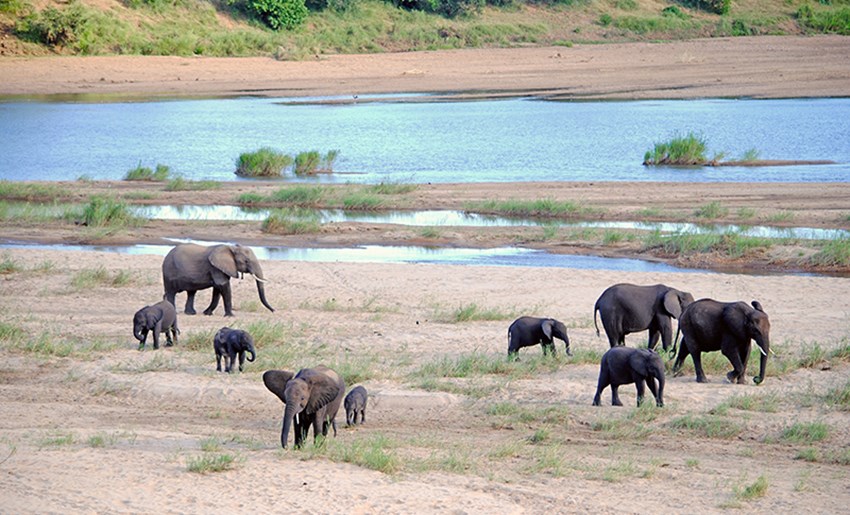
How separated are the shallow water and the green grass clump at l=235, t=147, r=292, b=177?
51 centimetres

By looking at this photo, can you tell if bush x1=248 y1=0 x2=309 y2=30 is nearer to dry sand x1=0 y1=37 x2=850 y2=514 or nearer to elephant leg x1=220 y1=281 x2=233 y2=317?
dry sand x1=0 y1=37 x2=850 y2=514

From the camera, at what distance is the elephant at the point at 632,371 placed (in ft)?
33.3

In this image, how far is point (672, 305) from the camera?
12039 millimetres

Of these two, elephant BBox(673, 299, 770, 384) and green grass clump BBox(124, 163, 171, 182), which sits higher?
elephant BBox(673, 299, 770, 384)

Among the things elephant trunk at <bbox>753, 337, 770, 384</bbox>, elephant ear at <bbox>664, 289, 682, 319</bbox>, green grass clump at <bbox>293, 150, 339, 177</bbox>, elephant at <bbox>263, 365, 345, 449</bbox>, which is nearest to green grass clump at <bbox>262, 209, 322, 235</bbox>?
green grass clump at <bbox>293, 150, 339, 177</bbox>

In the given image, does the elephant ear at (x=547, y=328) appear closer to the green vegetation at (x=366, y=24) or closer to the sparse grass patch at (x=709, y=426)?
the sparse grass patch at (x=709, y=426)

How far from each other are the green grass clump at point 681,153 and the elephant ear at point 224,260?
1914 cm

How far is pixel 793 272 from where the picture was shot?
61.5 feet

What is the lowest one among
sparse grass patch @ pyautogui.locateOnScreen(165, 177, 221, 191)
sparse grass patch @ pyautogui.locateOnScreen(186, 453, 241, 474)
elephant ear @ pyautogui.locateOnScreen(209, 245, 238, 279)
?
sparse grass patch @ pyautogui.locateOnScreen(165, 177, 221, 191)

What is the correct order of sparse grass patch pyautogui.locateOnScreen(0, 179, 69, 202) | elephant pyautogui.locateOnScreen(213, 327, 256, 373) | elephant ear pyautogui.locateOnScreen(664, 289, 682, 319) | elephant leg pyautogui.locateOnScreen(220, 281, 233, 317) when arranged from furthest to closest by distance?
sparse grass patch pyautogui.locateOnScreen(0, 179, 69, 202), elephant leg pyautogui.locateOnScreen(220, 281, 233, 317), elephant ear pyautogui.locateOnScreen(664, 289, 682, 319), elephant pyautogui.locateOnScreen(213, 327, 256, 373)

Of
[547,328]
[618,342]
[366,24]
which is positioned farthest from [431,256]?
[366,24]

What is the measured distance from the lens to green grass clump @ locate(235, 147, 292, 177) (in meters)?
31.7

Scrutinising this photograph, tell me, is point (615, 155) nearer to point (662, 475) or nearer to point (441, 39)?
point (662, 475)

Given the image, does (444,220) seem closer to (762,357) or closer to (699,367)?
(699,367)
